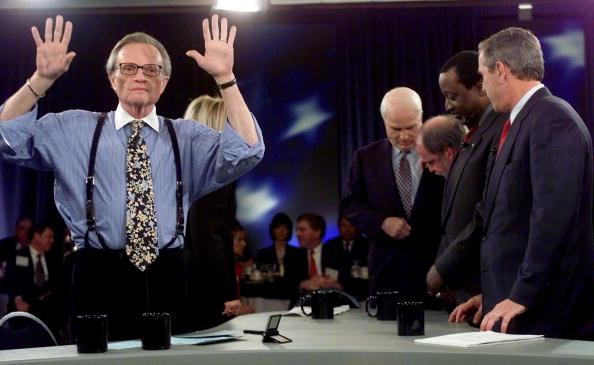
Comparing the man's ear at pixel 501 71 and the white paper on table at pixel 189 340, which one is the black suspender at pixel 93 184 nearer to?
the white paper on table at pixel 189 340

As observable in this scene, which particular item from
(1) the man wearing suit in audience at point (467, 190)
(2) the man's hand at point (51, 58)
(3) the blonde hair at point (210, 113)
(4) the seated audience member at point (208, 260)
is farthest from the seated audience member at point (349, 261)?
(2) the man's hand at point (51, 58)

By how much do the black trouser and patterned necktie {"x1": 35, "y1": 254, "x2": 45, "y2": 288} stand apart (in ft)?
15.9

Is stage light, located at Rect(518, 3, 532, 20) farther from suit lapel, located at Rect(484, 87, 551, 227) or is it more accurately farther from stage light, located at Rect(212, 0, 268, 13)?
suit lapel, located at Rect(484, 87, 551, 227)

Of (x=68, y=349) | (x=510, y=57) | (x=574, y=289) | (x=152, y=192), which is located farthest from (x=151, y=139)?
(x=574, y=289)

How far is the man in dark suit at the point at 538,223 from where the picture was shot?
2.34 metres

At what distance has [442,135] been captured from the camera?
3379 millimetres

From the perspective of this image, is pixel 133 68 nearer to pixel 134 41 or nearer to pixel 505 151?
pixel 134 41

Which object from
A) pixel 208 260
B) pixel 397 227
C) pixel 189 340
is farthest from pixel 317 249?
pixel 189 340


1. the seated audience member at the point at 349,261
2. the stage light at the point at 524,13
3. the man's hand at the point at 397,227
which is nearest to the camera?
the man's hand at the point at 397,227

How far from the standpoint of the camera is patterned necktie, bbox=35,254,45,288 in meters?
7.14

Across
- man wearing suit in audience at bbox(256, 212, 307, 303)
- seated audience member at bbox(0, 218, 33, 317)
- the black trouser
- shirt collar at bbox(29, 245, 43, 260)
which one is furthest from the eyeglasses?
shirt collar at bbox(29, 245, 43, 260)

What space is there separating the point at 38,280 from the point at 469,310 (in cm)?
522

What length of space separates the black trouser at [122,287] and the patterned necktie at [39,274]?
4.85 m

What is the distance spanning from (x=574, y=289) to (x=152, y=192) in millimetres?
1154
